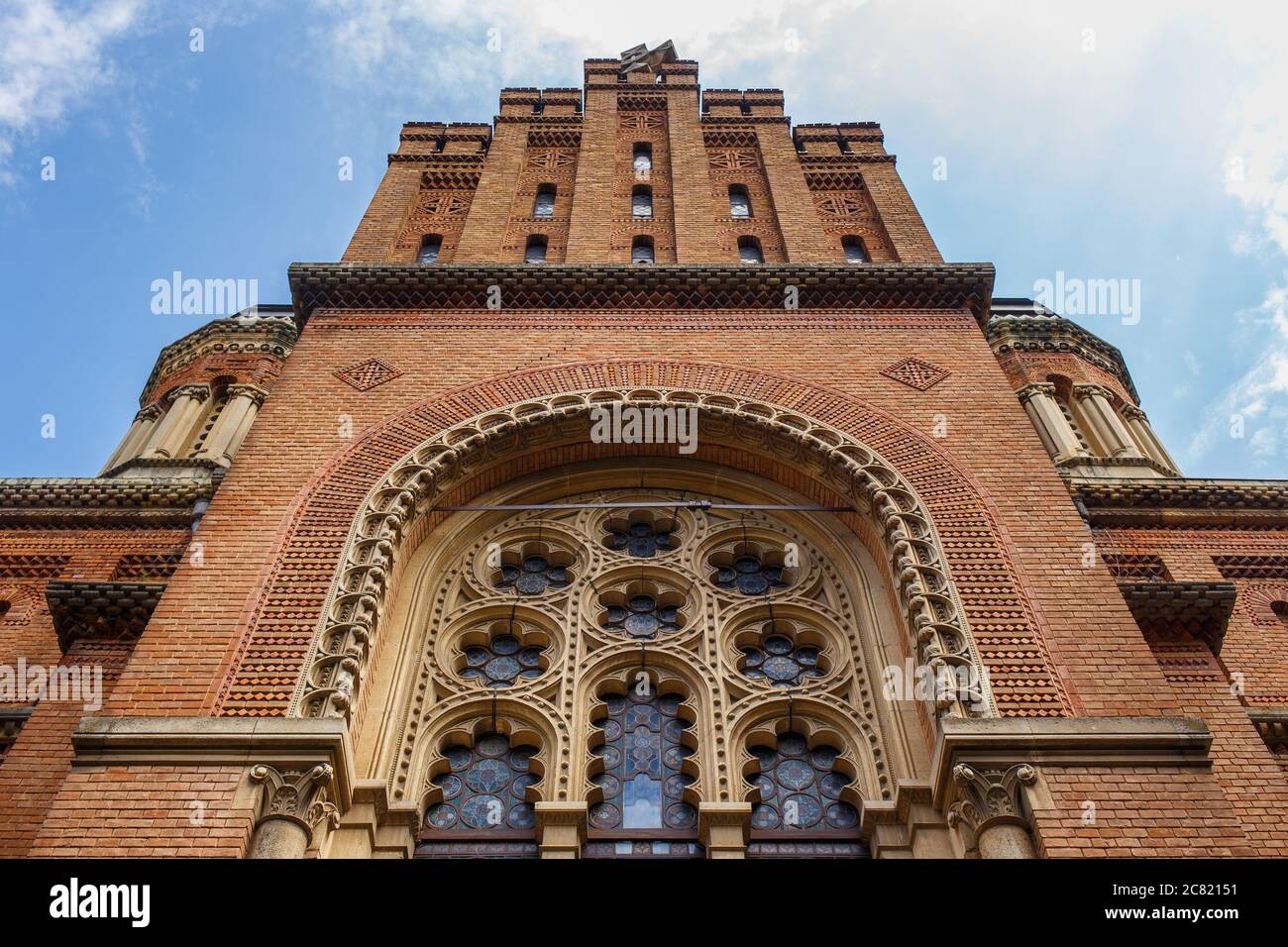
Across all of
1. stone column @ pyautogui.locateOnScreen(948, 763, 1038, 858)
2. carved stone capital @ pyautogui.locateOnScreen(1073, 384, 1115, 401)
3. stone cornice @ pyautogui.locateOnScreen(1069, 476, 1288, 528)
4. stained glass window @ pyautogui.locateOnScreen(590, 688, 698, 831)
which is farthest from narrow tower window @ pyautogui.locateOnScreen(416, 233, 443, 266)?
carved stone capital @ pyautogui.locateOnScreen(1073, 384, 1115, 401)

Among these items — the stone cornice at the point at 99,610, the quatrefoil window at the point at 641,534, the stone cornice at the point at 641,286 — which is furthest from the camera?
the stone cornice at the point at 641,286

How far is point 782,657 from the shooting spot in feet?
31.9

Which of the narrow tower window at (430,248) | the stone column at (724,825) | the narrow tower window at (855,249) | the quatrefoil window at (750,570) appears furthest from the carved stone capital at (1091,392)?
the stone column at (724,825)

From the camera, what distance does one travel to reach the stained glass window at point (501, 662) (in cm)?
942

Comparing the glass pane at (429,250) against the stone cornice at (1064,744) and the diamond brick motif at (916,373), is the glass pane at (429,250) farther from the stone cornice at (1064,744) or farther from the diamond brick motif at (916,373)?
the stone cornice at (1064,744)

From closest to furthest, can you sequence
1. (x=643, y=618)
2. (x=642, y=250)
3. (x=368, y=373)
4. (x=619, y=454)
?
(x=643, y=618), (x=619, y=454), (x=368, y=373), (x=642, y=250)

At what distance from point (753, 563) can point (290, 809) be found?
484 cm

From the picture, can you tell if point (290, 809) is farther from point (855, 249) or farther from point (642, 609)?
point (855, 249)

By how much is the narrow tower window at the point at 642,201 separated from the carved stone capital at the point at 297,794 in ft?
34.6

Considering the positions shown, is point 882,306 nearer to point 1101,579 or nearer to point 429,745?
point 1101,579

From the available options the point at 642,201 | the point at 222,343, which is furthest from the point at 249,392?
the point at 642,201

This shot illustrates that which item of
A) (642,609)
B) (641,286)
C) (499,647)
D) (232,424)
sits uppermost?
(232,424)

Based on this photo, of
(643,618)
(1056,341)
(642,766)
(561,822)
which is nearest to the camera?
(561,822)
